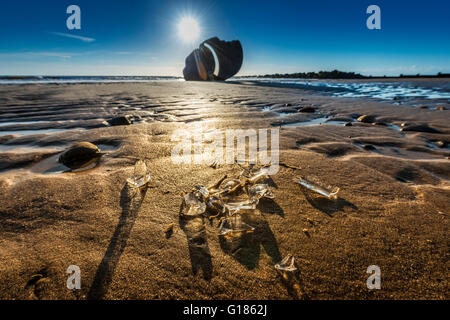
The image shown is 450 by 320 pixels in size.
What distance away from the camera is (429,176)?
156 cm

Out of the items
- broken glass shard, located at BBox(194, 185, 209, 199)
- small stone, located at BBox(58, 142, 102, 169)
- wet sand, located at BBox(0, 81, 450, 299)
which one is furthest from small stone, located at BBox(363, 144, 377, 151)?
small stone, located at BBox(58, 142, 102, 169)

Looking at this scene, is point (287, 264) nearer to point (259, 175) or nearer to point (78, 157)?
point (259, 175)

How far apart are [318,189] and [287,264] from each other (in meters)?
0.66

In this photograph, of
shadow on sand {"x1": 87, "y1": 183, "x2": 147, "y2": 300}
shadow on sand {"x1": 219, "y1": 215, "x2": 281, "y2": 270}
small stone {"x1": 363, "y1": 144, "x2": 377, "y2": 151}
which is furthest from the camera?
small stone {"x1": 363, "y1": 144, "x2": 377, "y2": 151}

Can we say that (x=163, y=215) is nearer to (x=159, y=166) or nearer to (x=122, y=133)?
(x=159, y=166)

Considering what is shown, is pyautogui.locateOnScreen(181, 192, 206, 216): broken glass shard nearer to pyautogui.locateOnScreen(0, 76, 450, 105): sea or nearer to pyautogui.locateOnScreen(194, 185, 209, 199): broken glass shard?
pyautogui.locateOnScreen(194, 185, 209, 199): broken glass shard

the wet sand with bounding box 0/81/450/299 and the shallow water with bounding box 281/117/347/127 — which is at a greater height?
the shallow water with bounding box 281/117/347/127

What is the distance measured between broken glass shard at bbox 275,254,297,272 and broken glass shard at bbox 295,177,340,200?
61cm

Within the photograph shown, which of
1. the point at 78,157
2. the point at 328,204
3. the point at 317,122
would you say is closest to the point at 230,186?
the point at 328,204

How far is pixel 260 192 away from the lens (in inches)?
51.6

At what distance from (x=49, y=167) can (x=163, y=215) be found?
4.46 ft

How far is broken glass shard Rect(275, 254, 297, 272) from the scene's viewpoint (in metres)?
0.83
